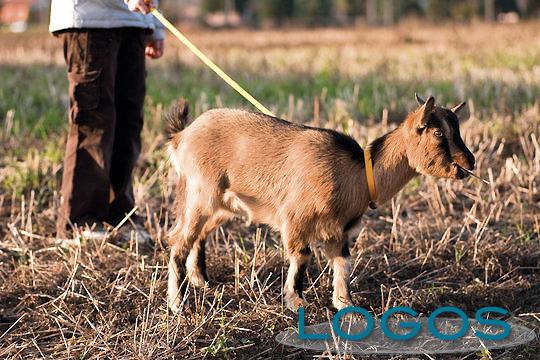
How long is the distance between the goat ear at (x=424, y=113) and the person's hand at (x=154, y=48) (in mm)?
2504

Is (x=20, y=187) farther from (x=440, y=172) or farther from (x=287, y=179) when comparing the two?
(x=440, y=172)

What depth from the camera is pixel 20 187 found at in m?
6.82

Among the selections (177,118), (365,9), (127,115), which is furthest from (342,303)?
(365,9)

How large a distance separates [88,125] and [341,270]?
2.04 m

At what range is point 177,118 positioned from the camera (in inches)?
198

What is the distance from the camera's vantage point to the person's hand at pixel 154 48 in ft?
20.2

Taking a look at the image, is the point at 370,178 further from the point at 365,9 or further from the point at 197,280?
the point at 365,9

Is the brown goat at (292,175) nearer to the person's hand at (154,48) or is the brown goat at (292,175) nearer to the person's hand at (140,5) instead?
the person's hand at (140,5)

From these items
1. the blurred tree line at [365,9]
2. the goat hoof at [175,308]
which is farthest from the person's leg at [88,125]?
the blurred tree line at [365,9]

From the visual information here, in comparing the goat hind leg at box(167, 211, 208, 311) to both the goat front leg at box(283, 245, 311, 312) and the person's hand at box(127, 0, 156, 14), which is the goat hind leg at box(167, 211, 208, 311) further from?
the person's hand at box(127, 0, 156, 14)

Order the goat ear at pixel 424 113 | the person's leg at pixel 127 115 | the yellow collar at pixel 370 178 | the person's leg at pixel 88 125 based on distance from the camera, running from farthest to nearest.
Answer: the person's leg at pixel 127 115
the person's leg at pixel 88 125
the yellow collar at pixel 370 178
the goat ear at pixel 424 113

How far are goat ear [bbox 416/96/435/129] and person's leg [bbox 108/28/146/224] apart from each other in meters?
2.27

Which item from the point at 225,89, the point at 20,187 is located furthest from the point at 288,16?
the point at 20,187

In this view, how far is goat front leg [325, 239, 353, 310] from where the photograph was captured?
15.2ft
